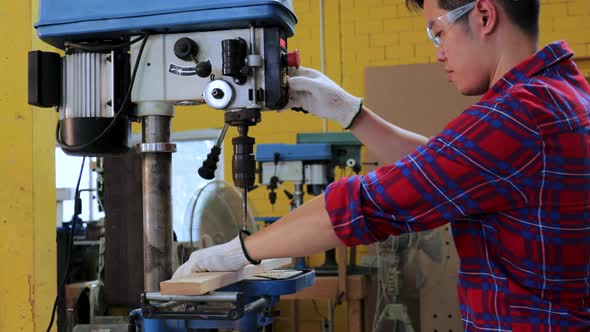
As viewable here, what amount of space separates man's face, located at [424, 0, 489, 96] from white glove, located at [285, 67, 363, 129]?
346 millimetres

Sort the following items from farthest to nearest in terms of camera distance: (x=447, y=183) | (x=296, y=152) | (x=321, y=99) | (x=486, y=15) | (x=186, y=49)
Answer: (x=296, y=152)
(x=321, y=99)
(x=186, y=49)
(x=486, y=15)
(x=447, y=183)

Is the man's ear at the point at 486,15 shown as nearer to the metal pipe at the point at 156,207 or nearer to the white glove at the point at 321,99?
the white glove at the point at 321,99

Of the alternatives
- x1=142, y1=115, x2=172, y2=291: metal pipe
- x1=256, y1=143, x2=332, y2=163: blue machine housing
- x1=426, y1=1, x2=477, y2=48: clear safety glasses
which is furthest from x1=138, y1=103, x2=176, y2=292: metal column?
x1=256, y1=143, x2=332, y2=163: blue machine housing

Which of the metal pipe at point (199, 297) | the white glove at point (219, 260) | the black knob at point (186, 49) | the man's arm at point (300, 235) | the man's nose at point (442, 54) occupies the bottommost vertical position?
the metal pipe at point (199, 297)

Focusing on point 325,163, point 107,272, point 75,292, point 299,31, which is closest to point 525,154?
point 107,272

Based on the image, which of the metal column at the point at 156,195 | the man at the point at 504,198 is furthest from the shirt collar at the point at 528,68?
the metal column at the point at 156,195

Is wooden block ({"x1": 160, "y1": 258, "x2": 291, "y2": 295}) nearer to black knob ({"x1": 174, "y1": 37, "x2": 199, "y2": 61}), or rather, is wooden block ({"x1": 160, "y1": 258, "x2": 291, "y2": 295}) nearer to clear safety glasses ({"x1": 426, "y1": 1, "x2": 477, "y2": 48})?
black knob ({"x1": 174, "y1": 37, "x2": 199, "y2": 61})

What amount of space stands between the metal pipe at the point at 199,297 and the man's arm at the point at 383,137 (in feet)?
1.97

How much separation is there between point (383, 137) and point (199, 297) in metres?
0.65

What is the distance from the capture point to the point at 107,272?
2.39m

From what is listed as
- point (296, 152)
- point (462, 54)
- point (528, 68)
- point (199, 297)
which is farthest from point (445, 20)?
point (296, 152)

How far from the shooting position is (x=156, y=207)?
1249 millimetres

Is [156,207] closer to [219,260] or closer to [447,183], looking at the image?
[219,260]

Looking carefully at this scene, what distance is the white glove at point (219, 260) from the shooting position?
115cm
